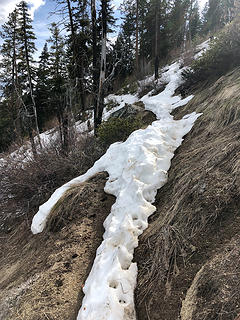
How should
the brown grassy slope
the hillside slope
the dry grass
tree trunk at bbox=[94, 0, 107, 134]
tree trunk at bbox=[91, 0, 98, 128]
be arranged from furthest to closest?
1. tree trunk at bbox=[91, 0, 98, 128]
2. tree trunk at bbox=[94, 0, 107, 134]
3. the dry grass
4. the brown grassy slope
5. the hillside slope

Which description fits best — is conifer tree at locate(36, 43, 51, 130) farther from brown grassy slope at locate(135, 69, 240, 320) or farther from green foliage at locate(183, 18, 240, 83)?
brown grassy slope at locate(135, 69, 240, 320)

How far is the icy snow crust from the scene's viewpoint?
6.86 feet

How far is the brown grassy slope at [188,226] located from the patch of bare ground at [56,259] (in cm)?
83

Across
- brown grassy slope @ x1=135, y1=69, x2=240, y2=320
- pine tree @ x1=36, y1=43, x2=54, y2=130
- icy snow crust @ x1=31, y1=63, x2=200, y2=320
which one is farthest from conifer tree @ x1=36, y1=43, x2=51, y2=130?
brown grassy slope @ x1=135, y1=69, x2=240, y2=320

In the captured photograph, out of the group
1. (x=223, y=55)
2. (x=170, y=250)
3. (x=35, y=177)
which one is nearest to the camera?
(x=170, y=250)

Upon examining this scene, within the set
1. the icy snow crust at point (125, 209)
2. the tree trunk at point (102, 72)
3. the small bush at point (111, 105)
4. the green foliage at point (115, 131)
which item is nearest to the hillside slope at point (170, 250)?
the icy snow crust at point (125, 209)

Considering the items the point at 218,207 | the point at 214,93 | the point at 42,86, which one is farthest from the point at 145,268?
the point at 42,86

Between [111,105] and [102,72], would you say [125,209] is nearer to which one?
[102,72]

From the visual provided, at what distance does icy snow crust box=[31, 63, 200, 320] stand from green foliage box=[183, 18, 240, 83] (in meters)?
2.82

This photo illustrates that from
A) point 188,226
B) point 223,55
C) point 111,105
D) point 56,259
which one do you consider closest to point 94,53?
point 223,55

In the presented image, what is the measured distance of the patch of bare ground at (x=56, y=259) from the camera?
2.35m

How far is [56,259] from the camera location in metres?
2.90

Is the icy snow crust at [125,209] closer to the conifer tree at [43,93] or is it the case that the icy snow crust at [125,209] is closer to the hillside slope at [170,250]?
the hillside slope at [170,250]

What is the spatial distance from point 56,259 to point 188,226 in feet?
5.98
